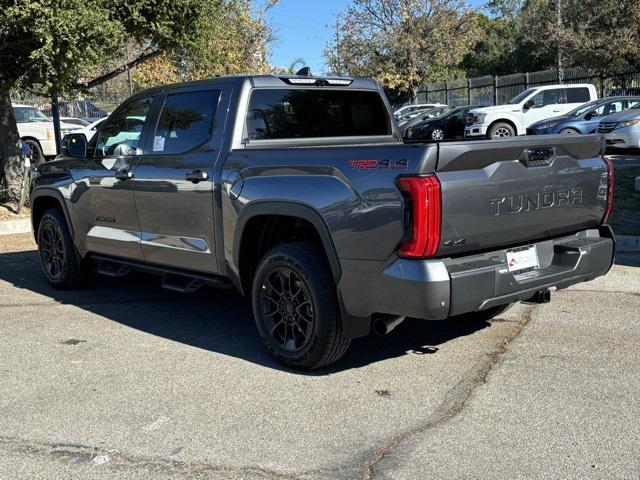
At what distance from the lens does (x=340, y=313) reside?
4.45 m

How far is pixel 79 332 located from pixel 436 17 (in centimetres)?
3645

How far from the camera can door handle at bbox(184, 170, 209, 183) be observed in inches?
205

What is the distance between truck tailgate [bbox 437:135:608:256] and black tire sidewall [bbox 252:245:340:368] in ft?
2.72

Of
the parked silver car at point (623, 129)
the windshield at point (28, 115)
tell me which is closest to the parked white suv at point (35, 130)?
the windshield at point (28, 115)

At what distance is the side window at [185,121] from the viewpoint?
17.8ft

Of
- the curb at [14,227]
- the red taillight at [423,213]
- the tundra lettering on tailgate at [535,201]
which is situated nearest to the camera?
the red taillight at [423,213]

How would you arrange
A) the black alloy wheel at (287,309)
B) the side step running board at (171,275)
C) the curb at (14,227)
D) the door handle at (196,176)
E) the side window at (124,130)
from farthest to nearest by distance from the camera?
the curb at (14,227), the side window at (124,130), the side step running board at (171,275), the door handle at (196,176), the black alloy wheel at (287,309)

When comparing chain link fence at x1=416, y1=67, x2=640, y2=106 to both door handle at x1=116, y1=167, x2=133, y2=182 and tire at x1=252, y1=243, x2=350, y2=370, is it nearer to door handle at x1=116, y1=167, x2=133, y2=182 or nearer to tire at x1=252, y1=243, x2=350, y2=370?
door handle at x1=116, y1=167, x2=133, y2=182

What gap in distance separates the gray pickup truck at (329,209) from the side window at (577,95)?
18.5 meters

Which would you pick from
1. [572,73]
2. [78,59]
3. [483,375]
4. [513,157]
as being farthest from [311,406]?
[572,73]

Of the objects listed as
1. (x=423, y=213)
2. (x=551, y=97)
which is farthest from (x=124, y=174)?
(x=551, y=97)

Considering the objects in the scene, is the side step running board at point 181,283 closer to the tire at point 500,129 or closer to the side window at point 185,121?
the side window at point 185,121

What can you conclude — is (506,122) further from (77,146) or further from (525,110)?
(77,146)

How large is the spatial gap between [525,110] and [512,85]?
1268 cm
